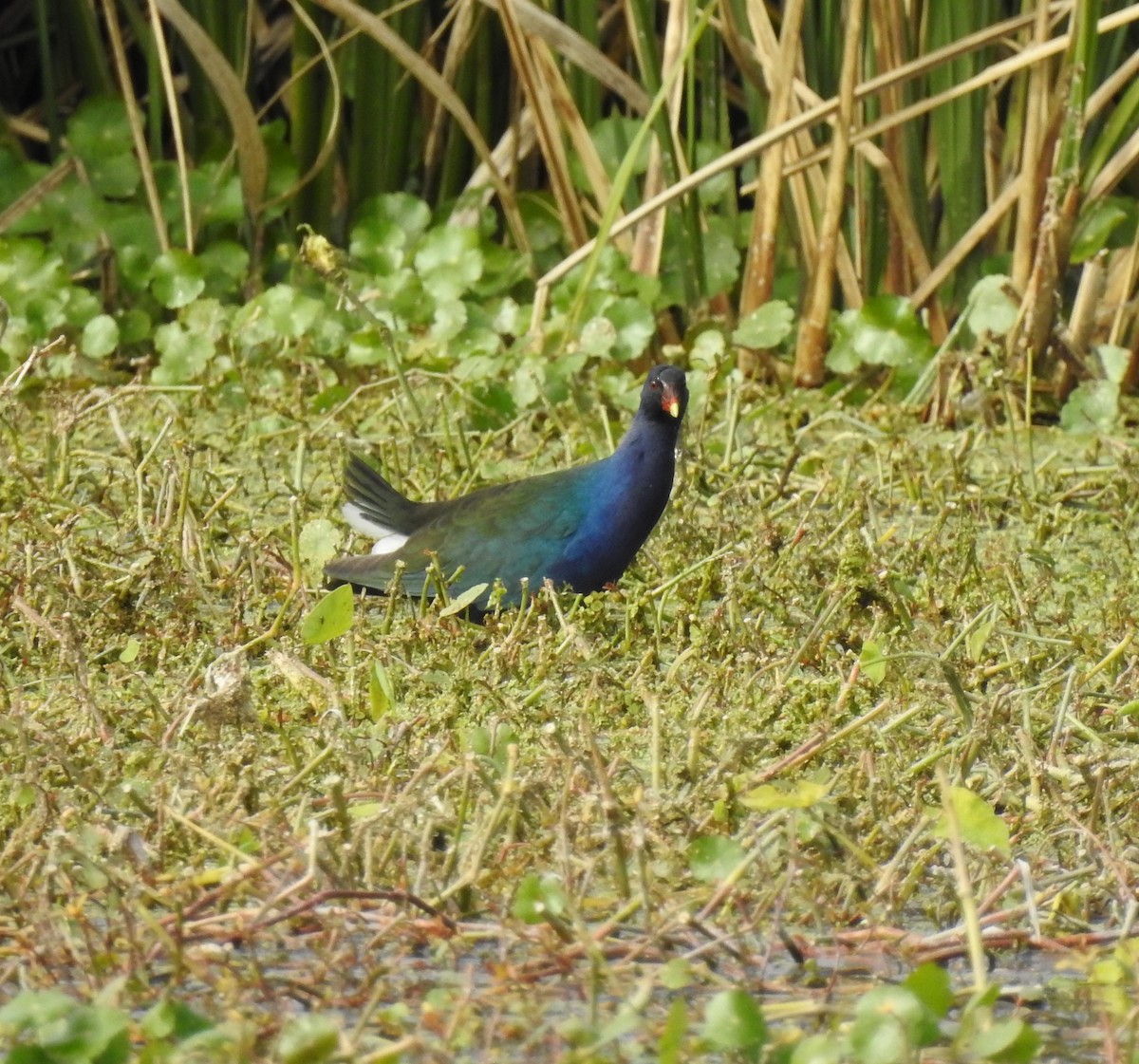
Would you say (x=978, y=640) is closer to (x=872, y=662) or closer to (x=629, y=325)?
(x=872, y=662)

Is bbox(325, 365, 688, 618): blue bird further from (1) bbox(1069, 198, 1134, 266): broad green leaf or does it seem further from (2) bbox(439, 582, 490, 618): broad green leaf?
(1) bbox(1069, 198, 1134, 266): broad green leaf

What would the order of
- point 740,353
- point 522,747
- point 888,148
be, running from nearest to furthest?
point 522,747
point 888,148
point 740,353

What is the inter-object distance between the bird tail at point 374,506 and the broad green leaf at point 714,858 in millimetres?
1520

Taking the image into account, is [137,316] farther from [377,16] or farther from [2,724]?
[2,724]

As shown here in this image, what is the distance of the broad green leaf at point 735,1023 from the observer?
5.82 ft

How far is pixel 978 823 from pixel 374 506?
1.70m

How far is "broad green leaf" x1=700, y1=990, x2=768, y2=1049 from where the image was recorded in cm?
177

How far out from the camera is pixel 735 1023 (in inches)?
69.9

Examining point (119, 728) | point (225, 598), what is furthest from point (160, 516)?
point (119, 728)

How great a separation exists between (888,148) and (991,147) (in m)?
0.25

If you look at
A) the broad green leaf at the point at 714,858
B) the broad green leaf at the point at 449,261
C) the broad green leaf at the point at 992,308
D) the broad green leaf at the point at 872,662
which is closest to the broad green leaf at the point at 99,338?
the broad green leaf at the point at 449,261

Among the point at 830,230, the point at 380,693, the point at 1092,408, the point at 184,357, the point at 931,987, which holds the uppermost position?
the point at 931,987

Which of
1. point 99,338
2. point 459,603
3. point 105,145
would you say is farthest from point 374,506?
point 105,145

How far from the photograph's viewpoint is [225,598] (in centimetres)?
341
